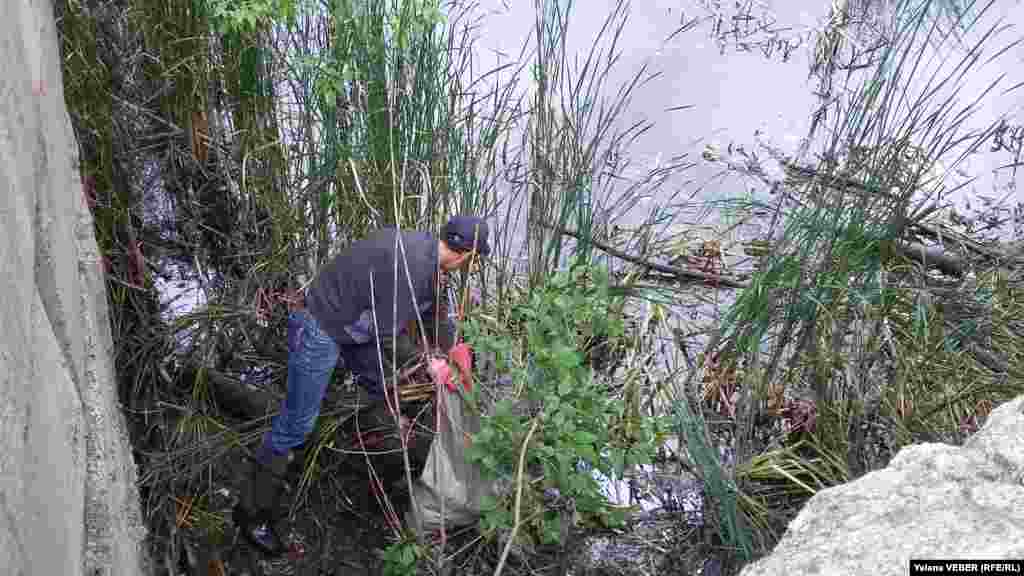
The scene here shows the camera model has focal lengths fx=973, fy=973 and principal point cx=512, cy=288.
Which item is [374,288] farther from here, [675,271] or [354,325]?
[675,271]

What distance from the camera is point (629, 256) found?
4.16 metres

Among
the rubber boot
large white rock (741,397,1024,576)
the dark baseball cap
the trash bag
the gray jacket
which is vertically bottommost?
the rubber boot

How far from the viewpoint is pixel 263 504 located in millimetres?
3293

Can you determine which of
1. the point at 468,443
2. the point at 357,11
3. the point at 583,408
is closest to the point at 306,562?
the point at 468,443

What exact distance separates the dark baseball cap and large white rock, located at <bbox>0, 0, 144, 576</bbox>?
3.29ft

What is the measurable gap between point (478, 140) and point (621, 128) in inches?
66.9

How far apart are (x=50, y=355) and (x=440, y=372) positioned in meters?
1.12

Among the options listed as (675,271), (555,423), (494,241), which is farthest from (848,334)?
(555,423)

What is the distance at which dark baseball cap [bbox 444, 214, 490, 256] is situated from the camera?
2.74 m

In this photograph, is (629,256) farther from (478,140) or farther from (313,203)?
(313,203)

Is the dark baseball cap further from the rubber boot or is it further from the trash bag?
the rubber boot

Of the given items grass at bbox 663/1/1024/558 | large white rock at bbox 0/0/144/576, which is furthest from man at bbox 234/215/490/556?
grass at bbox 663/1/1024/558

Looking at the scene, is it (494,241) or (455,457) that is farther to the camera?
(494,241)

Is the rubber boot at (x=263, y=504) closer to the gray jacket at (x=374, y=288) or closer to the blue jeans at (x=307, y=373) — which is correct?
the blue jeans at (x=307, y=373)
